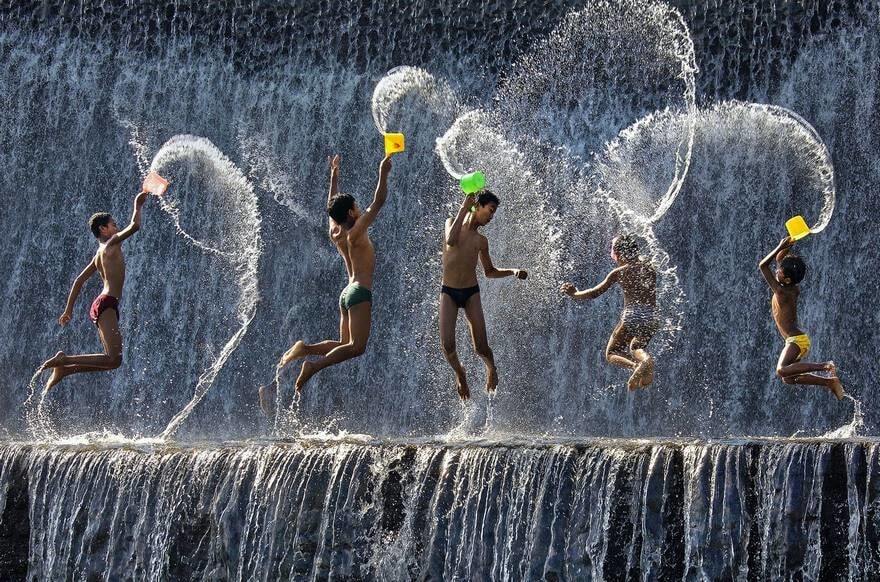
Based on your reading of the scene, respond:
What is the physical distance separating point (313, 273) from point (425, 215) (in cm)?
133

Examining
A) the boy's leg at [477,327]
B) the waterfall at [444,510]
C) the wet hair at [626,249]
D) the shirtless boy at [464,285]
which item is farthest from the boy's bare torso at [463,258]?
the waterfall at [444,510]

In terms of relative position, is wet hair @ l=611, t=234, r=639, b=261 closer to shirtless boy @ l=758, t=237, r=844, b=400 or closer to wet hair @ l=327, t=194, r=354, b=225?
shirtless boy @ l=758, t=237, r=844, b=400

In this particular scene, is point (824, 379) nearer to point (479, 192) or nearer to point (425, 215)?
point (479, 192)

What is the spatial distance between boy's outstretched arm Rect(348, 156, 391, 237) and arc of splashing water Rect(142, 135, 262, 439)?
6.11 metres

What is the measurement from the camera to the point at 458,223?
41.9 feet

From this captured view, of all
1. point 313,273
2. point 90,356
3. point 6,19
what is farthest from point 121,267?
point 6,19

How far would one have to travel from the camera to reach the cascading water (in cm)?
1698

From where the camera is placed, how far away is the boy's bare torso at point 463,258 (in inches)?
508

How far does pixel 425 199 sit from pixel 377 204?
6.08 meters

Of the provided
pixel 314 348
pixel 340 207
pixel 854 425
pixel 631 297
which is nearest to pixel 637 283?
pixel 631 297

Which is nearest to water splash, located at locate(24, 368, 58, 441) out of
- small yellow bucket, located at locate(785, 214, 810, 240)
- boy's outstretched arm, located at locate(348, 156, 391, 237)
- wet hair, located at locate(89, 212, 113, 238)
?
wet hair, located at locate(89, 212, 113, 238)

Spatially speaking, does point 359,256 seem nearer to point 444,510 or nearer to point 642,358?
point 642,358

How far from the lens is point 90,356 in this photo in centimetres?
1413

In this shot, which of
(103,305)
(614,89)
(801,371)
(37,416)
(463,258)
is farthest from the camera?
(37,416)
